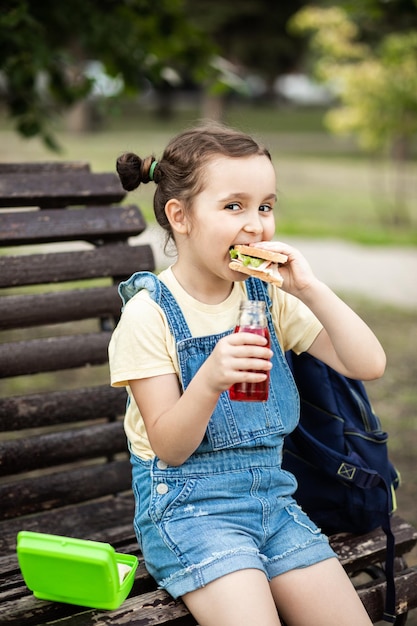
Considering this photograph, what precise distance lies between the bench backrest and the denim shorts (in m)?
0.66

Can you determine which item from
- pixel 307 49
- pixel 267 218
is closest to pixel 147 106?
pixel 307 49

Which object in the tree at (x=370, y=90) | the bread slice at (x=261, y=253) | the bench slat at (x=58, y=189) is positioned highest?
the tree at (x=370, y=90)

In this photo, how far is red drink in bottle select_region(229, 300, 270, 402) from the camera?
1794 mm

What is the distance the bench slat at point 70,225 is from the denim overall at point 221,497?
73cm

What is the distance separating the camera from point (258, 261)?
2000mm

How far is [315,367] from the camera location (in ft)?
7.64

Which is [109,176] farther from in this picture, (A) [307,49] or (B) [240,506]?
(A) [307,49]

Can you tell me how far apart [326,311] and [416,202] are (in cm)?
1218

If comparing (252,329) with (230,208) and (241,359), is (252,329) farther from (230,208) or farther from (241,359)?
(230,208)

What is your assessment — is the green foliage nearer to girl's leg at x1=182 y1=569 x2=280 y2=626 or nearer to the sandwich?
the sandwich

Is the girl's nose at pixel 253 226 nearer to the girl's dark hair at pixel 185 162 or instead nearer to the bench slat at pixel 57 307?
the girl's dark hair at pixel 185 162

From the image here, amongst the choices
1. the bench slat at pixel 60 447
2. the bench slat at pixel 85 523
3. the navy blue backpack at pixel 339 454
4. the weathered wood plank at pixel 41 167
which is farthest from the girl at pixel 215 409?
the weathered wood plank at pixel 41 167

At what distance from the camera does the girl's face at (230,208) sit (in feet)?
6.70

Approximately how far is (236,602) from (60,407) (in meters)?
1.14
